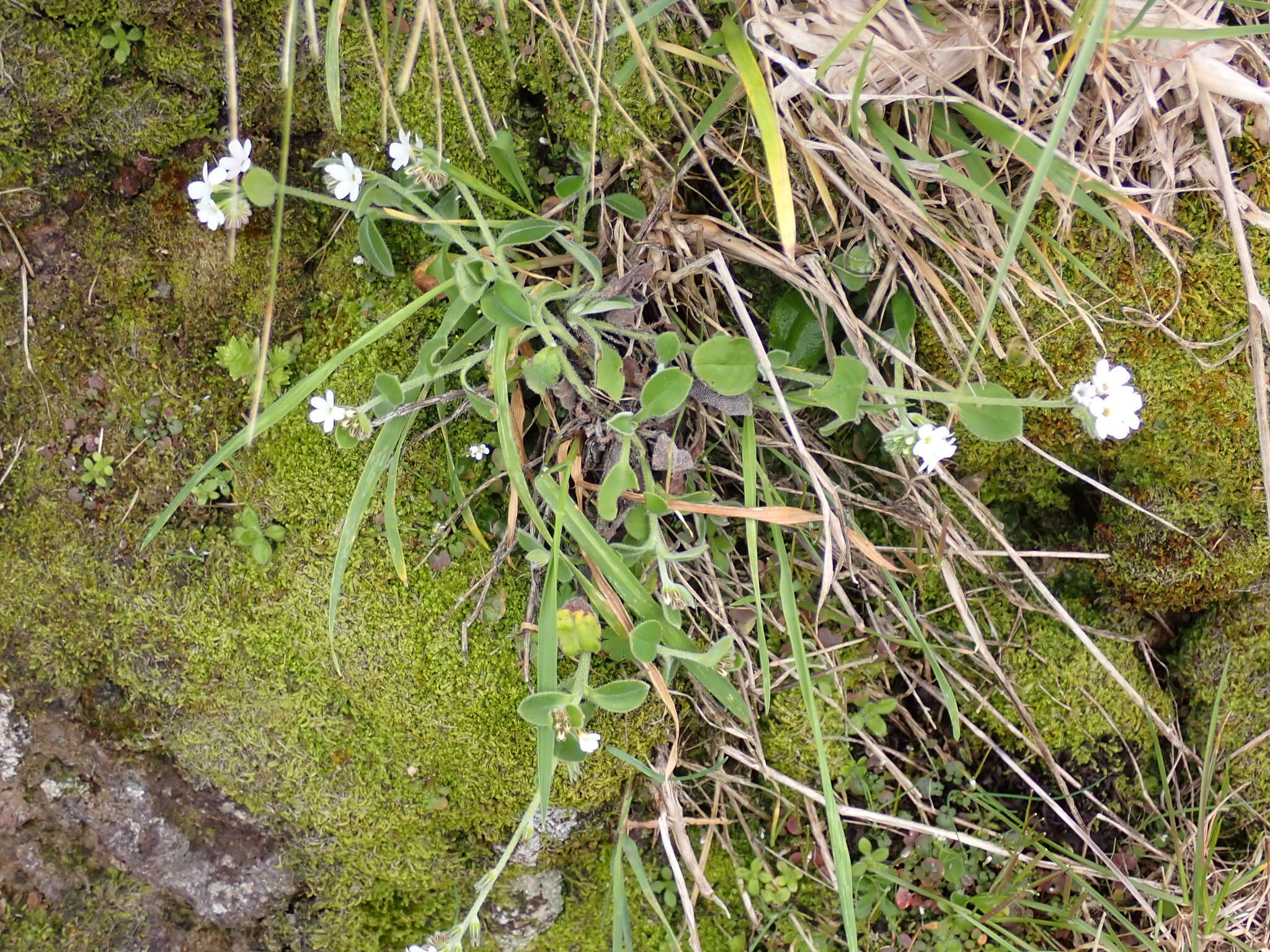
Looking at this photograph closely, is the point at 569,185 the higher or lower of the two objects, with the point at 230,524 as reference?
higher

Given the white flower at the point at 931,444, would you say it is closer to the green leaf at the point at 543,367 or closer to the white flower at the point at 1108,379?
the white flower at the point at 1108,379

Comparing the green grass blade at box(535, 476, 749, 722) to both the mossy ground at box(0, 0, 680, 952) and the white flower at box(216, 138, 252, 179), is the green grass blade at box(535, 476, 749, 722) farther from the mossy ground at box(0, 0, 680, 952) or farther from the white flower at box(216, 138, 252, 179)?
the white flower at box(216, 138, 252, 179)

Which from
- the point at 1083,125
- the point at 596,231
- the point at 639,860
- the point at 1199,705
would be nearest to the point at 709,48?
the point at 596,231

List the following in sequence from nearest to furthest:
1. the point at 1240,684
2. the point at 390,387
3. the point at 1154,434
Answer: the point at 390,387 < the point at 1154,434 < the point at 1240,684

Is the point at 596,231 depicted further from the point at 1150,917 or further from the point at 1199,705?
the point at 1150,917

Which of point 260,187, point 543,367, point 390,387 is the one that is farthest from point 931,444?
point 260,187

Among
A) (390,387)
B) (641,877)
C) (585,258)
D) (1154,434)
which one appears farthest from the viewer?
(641,877)

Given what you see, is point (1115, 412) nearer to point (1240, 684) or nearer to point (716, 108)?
point (716, 108)

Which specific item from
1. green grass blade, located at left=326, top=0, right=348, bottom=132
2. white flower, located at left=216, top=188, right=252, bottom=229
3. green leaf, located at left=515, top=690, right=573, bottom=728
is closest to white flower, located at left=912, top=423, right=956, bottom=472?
green leaf, located at left=515, top=690, right=573, bottom=728

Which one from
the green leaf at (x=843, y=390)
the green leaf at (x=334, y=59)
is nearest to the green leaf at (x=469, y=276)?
the green leaf at (x=334, y=59)
